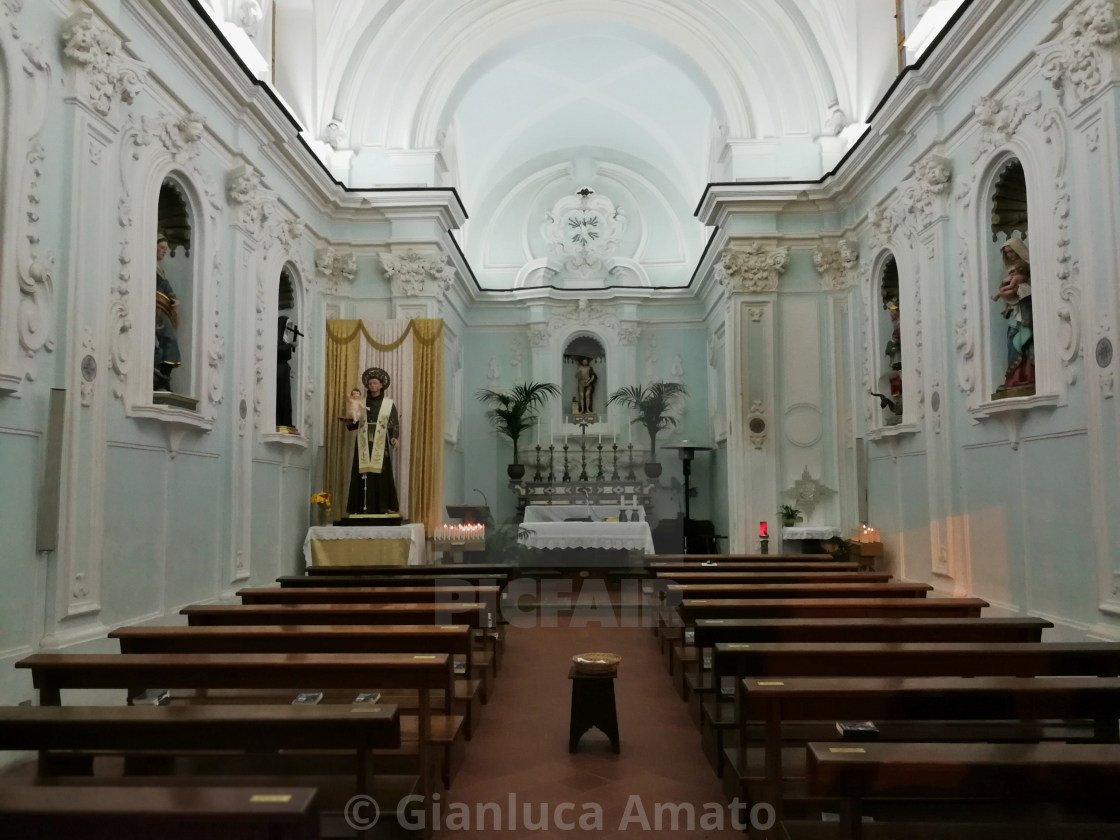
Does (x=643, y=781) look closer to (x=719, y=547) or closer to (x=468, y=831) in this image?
(x=468, y=831)

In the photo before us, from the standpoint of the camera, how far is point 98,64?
6059 millimetres

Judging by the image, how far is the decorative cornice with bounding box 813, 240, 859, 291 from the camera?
40.0ft

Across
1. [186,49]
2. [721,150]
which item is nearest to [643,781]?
[186,49]

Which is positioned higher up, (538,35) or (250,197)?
(538,35)

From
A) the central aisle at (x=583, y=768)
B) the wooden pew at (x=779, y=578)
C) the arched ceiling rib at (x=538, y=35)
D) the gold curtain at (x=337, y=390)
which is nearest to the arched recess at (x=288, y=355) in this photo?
the gold curtain at (x=337, y=390)

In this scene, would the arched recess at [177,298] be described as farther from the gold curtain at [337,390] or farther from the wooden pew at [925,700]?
the wooden pew at [925,700]

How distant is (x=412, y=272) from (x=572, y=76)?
19.2ft

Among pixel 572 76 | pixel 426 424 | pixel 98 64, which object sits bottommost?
pixel 426 424

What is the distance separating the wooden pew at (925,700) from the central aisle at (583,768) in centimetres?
79

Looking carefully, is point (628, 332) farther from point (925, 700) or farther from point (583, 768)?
point (925, 700)

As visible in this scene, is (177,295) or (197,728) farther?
(177,295)

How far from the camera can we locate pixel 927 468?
8953 millimetres

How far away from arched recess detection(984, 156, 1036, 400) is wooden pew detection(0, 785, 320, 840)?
665cm

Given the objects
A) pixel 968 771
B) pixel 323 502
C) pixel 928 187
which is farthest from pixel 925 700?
pixel 323 502
